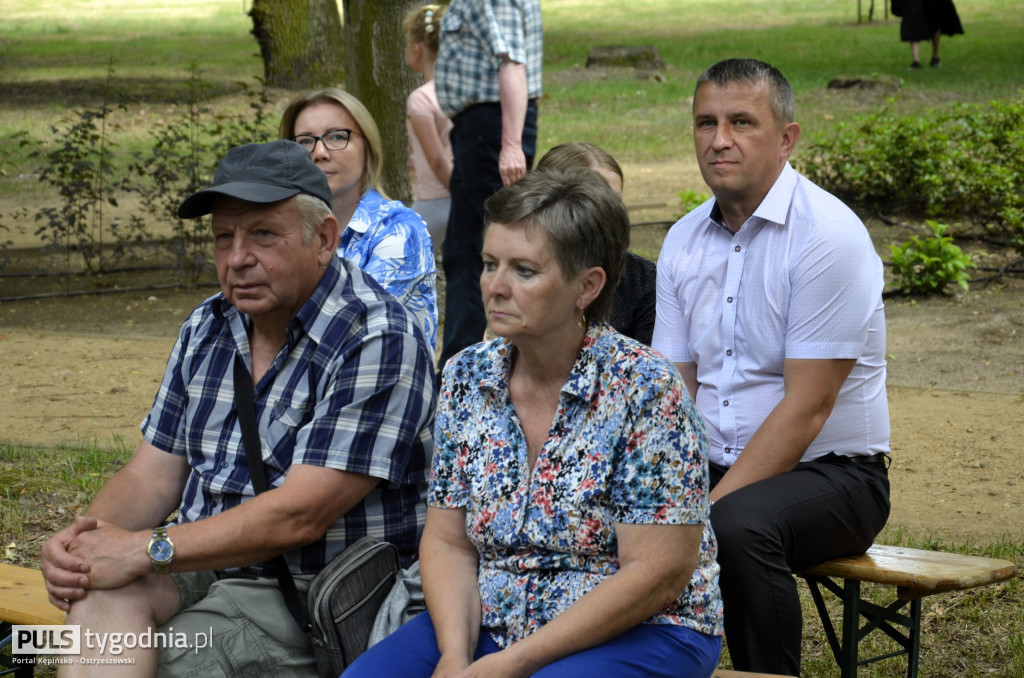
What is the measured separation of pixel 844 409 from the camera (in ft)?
10.5

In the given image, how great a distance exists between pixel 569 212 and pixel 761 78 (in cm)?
104

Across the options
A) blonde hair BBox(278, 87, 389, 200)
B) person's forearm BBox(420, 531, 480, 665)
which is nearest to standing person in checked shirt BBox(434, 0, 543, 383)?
blonde hair BBox(278, 87, 389, 200)

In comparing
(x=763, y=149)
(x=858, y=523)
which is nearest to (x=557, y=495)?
(x=858, y=523)

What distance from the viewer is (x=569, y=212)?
8.10ft

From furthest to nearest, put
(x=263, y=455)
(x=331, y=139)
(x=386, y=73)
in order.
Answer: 1. (x=386, y=73)
2. (x=331, y=139)
3. (x=263, y=455)

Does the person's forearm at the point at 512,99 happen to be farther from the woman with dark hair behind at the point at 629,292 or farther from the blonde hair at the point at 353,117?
the woman with dark hair behind at the point at 629,292

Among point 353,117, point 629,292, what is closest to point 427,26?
point 353,117

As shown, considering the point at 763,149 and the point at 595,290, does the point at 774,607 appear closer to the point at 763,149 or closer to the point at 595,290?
the point at 595,290

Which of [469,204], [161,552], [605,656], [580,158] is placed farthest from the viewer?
[469,204]

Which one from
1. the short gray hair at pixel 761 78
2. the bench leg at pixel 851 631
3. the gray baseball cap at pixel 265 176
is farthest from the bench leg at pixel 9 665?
the short gray hair at pixel 761 78

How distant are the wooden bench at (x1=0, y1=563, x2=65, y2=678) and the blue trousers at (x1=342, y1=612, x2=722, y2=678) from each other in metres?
0.89

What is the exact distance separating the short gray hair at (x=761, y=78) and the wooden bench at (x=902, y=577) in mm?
1204

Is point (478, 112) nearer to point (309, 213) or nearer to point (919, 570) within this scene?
point (309, 213)

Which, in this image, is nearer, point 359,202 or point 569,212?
point 569,212
